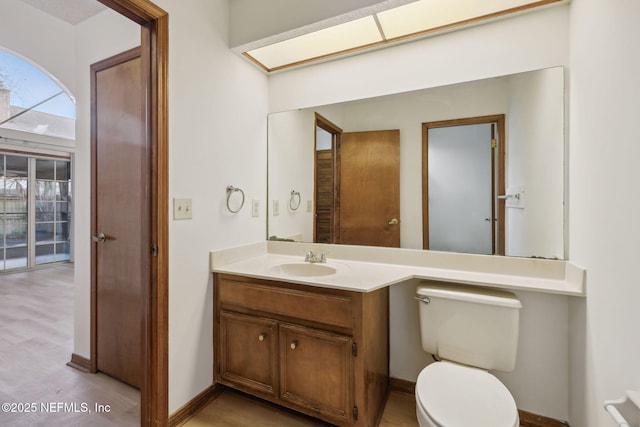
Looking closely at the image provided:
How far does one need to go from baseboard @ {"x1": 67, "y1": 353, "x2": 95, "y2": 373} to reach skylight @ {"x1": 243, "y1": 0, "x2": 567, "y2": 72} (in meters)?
2.40

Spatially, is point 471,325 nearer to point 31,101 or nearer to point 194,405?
point 194,405

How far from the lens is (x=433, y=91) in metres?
1.71

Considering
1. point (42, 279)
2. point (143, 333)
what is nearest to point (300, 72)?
point (143, 333)

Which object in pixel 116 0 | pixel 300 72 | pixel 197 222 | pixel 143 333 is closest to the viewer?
pixel 116 0

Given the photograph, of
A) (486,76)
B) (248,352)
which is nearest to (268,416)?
(248,352)

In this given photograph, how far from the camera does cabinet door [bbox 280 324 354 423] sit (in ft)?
4.46

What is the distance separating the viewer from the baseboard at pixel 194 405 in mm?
1481

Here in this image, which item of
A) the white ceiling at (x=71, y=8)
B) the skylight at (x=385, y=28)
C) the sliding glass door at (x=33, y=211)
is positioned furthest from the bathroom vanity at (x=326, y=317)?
the sliding glass door at (x=33, y=211)

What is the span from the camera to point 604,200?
1.06 m

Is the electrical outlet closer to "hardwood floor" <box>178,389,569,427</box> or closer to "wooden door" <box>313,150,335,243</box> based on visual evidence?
"wooden door" <box>313,150,335,243</box>

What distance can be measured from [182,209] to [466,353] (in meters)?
1.62

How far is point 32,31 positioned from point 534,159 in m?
3.45

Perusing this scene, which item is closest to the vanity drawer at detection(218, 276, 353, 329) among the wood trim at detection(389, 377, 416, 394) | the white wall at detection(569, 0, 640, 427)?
the wood trim at detection(389, 377, 416, 394)

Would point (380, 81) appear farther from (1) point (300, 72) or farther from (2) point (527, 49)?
(2) point (527, 49)
